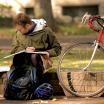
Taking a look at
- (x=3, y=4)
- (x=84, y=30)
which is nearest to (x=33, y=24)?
(x=84, y=30)

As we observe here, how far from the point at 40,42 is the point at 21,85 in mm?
707

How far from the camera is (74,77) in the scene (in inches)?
370

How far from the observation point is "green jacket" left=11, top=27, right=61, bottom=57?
30.6 feet

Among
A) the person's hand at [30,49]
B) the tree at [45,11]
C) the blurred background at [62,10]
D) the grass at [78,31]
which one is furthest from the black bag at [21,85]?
the blurred background at [62,10]


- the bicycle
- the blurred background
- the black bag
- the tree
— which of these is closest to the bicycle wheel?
the bicycle

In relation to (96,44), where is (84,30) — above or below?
below

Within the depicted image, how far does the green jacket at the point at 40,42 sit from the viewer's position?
9328mm

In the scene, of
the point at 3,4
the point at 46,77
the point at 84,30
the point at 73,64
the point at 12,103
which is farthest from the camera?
the point at 3,4

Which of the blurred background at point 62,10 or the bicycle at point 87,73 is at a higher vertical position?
the bicycle at point 87,73

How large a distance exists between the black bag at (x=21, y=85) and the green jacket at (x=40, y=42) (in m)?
0.34

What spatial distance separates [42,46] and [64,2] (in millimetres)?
21597

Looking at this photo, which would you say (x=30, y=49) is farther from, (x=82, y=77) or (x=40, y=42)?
(x=82, y=77)

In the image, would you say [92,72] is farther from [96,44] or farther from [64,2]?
[64,2]

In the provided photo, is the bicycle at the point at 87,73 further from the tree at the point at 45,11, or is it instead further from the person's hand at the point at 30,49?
the tree at the point at 45,11
